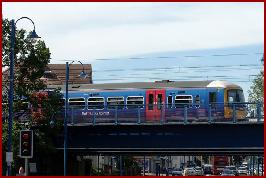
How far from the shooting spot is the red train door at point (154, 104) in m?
52.9

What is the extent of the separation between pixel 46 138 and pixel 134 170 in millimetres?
70362

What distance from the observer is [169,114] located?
172 ft

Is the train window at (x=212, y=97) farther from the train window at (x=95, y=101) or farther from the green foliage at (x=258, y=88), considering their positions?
the green foliage at (x=258, y=88)

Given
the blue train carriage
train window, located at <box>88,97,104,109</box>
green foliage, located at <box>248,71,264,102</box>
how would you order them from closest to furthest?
the blue train carriage → train window, located at <box>88,97,104,109</box> → green foliage, located at <box>248,71,264,102</box>

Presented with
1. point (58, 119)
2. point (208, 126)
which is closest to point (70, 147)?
point (58, 119)

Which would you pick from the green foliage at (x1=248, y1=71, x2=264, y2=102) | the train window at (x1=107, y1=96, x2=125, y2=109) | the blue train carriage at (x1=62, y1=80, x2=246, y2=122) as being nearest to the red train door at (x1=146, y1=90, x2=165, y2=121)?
the blue train carriage at (x1=62, y1=80, x2=246, y2=122)

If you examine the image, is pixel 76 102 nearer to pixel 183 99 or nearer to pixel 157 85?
pixel 157 85

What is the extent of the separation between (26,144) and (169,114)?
22.9 metres

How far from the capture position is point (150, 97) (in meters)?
57.5

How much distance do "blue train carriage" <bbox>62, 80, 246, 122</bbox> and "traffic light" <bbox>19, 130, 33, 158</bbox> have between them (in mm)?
21465

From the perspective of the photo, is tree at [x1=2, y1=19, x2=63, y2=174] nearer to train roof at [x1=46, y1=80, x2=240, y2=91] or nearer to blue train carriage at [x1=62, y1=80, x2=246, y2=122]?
blue train carriage at [x1=62, y1=80, x2=246, y2=122]

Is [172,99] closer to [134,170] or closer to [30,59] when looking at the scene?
[30,59]

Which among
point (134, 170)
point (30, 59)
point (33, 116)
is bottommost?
point (134, 170)

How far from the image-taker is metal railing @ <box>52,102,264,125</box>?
168 feet
